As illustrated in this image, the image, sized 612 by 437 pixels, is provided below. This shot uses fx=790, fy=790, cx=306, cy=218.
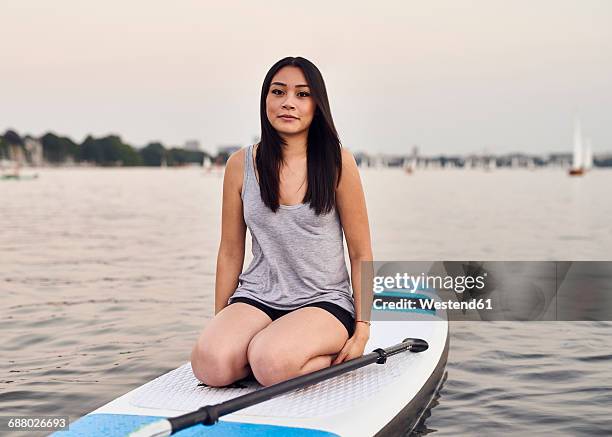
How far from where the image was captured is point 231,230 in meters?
4.12

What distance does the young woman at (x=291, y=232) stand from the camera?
3.85 meters

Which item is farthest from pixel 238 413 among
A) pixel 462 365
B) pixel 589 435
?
pixel 462 365

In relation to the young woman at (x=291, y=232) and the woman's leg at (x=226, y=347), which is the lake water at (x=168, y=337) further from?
the woman's leg at (x=226, y=347)

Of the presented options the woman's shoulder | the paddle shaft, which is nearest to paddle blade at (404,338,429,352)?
the paddle shaft

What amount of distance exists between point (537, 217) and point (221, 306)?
20885 mm

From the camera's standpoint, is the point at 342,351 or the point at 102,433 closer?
the point at 102,433

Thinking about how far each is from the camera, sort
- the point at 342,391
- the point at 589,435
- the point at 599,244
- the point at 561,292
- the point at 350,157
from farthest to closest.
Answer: the point at 599,244 < the point at 561,292 < the point at 589,435 < the point at 350,157 < the point at 342,391

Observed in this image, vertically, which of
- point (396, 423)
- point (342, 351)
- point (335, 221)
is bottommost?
point (396, 423)

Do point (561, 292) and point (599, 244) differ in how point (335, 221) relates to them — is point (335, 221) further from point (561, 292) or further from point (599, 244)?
point (599, 244)

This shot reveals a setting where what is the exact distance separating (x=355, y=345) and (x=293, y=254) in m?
0.56

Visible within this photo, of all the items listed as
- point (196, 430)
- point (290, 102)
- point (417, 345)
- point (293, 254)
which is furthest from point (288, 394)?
point (290, 102)

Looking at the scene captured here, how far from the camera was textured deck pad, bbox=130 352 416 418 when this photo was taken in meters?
3.56

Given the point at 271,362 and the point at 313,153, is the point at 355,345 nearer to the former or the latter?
the point at 271,362

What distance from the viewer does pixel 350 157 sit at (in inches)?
160
